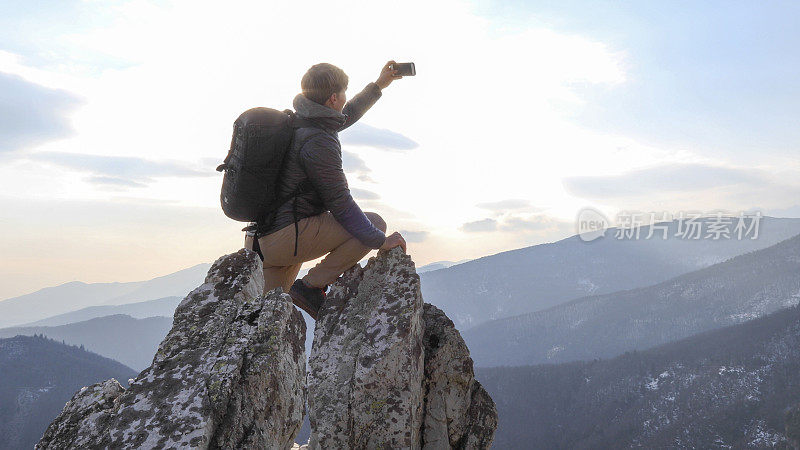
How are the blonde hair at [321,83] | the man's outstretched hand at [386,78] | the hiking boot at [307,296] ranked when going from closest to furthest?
1. the blonde hair at [321,83]
2. the hiking boot at [307,296]
3. the man's outstretched hand at [386,78]

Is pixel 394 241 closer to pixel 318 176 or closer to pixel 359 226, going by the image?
pixel 359 226

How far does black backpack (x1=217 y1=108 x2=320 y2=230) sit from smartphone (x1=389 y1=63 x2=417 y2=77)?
3135mm

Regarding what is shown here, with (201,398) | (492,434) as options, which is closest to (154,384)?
(201,398)

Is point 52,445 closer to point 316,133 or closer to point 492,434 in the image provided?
point 316,133

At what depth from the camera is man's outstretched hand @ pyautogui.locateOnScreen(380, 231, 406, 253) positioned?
10.3 meters

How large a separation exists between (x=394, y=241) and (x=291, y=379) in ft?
12.9

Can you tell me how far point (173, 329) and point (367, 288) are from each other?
3.94 m

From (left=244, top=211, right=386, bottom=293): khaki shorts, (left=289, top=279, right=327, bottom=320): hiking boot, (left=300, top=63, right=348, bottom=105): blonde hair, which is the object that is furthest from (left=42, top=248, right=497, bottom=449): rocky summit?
(left=300, top=63, right=348, bottom=105): blonde hair

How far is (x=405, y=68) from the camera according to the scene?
11219 millimetres

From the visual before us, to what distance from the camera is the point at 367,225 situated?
946 centimetres

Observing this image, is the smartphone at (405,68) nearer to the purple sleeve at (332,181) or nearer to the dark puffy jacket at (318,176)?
the dark puffy jacket at (318,176)

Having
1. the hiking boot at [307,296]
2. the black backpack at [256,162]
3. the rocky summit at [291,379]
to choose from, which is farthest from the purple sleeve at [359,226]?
the hiking boot at [307,296]

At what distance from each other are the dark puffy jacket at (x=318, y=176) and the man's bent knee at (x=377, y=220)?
39.2 inches

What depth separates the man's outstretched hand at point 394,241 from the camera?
1027 centimetres
